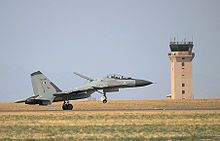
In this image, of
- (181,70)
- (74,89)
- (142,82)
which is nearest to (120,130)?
(74,89)

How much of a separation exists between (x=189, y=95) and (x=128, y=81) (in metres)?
66.7

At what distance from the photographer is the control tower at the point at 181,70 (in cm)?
11212

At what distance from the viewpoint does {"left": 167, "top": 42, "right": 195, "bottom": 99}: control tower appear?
11212 centimetres

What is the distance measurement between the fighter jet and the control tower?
64900 millimetres

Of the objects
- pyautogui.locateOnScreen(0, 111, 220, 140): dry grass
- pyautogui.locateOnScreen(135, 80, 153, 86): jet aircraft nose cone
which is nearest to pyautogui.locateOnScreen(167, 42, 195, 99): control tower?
pyautogui.locateOnScreen(135, 80, 153, 86): jet aircraft nose cone

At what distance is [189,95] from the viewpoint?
366 ft

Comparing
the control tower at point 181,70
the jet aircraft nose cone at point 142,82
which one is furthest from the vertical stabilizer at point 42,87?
the control tower at point 181,70

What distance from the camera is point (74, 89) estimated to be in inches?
1813

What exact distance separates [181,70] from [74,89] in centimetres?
7193

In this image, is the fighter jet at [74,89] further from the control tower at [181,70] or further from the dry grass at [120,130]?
the control tower at [181,70]

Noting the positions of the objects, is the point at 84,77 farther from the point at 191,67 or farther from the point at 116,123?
the point at 191,67

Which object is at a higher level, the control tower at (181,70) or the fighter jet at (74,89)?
the control tower at (181,70)

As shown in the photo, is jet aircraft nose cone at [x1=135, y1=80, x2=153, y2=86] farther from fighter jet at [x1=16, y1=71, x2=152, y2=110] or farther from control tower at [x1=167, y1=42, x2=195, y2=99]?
control tower at [x1=167, y1=42, x2=195, y2=99]

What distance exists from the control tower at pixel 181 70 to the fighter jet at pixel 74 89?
64900mm
